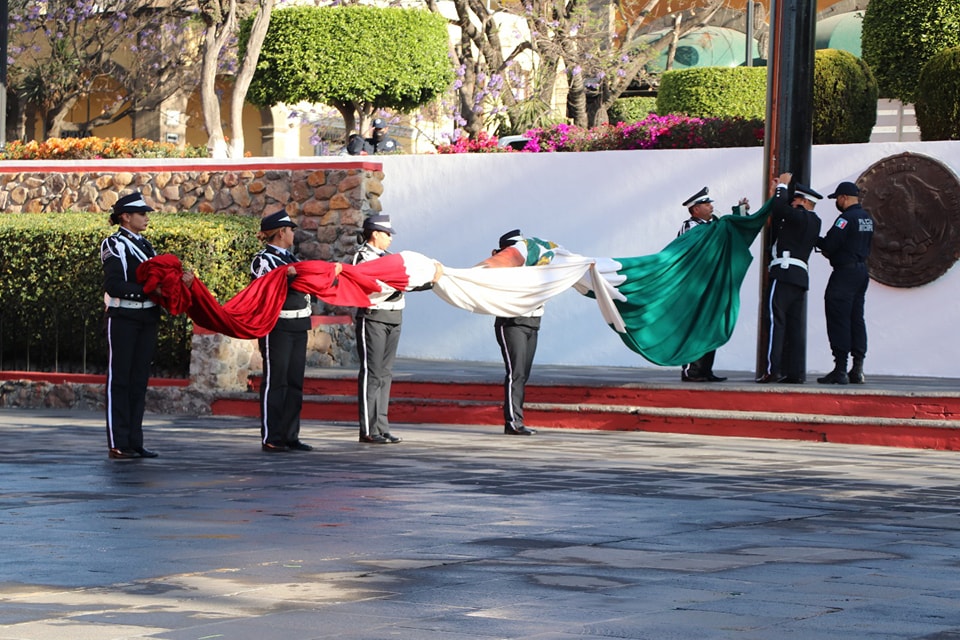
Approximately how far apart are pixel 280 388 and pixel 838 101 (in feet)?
28.1

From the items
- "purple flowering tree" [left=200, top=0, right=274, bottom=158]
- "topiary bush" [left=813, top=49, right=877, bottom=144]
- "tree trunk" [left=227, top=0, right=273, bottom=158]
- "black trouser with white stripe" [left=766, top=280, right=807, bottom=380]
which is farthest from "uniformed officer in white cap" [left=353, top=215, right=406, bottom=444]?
"tree trunk" [left=227, top=0, right=273, bottom=158]

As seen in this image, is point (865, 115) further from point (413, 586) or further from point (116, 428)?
point (413, 586)

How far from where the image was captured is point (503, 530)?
8.58 metres

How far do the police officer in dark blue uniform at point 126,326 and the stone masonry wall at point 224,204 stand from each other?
14.2 ft

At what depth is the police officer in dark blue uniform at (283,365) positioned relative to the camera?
1286 centimetres

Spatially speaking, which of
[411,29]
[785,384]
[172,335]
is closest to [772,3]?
[785,384]

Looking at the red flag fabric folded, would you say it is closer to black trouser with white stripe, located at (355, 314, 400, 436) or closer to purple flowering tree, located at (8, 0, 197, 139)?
black trouser with white stripe, located at (355, 314, 400, 436)

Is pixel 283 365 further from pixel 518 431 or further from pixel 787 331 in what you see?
pixel 787 331

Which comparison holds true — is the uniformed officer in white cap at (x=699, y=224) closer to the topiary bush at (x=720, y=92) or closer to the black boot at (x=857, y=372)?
the black boot at (x=857, y=372)

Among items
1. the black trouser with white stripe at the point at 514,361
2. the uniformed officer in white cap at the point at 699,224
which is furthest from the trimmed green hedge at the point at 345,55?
the black trouser with white stripe at the point at 514,361

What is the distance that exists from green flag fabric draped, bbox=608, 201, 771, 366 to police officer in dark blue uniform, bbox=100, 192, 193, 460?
4.96 metres

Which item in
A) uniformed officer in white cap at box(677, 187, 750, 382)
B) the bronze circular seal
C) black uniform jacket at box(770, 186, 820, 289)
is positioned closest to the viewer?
black uniform jacket at box(770, 186, 820, 289)

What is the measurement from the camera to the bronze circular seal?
16500mm

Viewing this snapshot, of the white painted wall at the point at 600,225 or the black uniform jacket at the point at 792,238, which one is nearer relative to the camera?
the black uniform jacket at the point at 792,238
